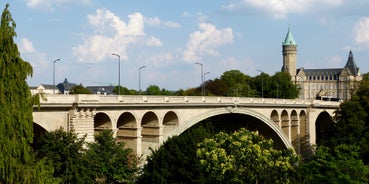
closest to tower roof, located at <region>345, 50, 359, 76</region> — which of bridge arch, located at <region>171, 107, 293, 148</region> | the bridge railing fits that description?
bridge arch, located at <region>171, 107, 293, 148</region>

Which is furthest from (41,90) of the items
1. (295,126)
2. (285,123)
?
(295,126)

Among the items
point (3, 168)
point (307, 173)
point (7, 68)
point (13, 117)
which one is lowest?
point (307, 173)

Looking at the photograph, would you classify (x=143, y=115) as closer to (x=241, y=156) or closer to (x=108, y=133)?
(x=108, y=133)

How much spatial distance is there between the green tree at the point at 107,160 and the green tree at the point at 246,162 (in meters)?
7.22

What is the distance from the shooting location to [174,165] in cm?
3556

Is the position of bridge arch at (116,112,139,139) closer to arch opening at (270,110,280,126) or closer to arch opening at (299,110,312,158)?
arch opening at (270,110,280,126)

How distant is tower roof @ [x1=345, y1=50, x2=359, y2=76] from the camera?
183887mm

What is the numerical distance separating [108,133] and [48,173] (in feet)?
26.1

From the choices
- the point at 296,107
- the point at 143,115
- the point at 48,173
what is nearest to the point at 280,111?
the point at 296,107

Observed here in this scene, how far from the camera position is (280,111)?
6494cm

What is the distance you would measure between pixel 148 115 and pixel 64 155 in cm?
1322

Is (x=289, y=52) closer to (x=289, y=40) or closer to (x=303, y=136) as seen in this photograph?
(x=289, y=40)

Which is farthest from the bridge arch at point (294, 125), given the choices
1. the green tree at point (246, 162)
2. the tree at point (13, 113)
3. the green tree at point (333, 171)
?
the tree at point (13, 113)

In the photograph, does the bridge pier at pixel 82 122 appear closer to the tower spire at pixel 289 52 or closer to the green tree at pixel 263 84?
the green tree at pixel 263 84
